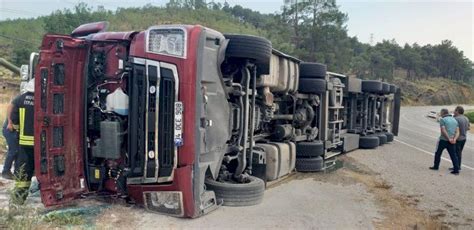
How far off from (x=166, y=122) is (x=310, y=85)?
170 inches

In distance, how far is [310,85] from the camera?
869 cm

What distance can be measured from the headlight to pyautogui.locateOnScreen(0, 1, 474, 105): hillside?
A: 2015cm

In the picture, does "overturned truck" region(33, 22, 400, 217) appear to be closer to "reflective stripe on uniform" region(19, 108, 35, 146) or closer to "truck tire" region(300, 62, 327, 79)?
"reflective stripe on uniform" region(19, 108, 35, 146)

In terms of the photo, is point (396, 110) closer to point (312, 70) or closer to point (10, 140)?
point (312, 70)

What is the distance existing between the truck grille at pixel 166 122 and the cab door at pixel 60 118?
901 mm

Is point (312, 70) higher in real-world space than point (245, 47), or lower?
lower

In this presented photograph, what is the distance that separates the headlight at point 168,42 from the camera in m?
4.98

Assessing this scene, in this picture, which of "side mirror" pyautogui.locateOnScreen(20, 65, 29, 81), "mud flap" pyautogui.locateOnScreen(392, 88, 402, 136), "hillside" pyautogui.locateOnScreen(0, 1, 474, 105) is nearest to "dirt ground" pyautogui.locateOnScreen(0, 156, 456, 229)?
"side mirror" pyautogui.locateOnScreen(20, 65, 29, 81)

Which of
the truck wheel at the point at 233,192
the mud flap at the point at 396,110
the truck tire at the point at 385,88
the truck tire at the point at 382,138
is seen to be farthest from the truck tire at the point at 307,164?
the mud flap at the point at 396,110

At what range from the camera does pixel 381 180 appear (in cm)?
826

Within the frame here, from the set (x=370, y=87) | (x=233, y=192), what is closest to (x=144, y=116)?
(x=233, y=192)

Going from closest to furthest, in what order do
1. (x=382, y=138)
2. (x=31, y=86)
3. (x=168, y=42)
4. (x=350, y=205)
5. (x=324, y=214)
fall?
(x=168, y=42) < (x=31, y=86) < (x=324, y=214) < (x=350, y=205) < (x=382, y=138)

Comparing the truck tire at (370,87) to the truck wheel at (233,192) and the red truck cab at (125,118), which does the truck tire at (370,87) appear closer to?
the truck wheel at (233,192)

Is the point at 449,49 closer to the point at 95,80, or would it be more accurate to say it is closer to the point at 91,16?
the point at 91,16
